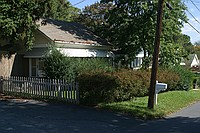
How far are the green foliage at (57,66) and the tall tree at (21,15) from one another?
7.52 ft

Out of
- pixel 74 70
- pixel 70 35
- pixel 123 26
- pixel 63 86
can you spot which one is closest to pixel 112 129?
pixel 63 86

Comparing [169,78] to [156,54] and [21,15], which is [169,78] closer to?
[156,54]

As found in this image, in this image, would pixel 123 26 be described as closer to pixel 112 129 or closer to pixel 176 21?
pixel 176 21

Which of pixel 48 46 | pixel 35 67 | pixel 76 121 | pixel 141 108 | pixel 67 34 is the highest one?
pixel 67 34

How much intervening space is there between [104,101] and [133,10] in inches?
570

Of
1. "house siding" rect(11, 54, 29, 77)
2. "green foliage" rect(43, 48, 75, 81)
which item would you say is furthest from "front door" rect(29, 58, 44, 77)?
"green foliage" rect(43, 48, 75, 81)

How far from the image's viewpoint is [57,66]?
1973cm

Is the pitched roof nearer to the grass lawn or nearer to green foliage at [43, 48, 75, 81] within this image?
green foliage at [43, 48, 75, 81]

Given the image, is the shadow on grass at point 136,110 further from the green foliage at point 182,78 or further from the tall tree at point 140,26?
the tall tree at point 140,26

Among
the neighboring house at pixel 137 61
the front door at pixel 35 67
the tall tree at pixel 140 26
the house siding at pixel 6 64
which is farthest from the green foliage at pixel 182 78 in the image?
the house siding at pixel 6 64

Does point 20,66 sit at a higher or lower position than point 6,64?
lower

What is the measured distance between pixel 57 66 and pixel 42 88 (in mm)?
3470

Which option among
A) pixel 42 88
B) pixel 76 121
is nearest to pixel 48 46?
pixel 42 88

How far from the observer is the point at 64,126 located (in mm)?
10406
